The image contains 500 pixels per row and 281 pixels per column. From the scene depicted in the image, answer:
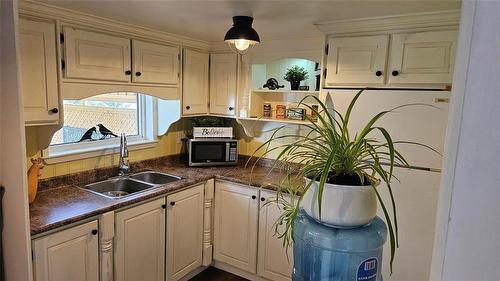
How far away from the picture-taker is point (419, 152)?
2.04 meters

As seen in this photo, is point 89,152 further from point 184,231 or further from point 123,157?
point 184,231

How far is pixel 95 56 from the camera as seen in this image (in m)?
2.30

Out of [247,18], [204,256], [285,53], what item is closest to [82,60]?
[247,18]

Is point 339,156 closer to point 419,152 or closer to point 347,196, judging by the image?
point 347,196

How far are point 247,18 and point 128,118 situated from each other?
5.26 ft

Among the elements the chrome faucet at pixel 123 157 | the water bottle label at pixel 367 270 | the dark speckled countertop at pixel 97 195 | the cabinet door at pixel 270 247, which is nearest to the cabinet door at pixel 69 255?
the dark speckled countertop at pixel 97 195

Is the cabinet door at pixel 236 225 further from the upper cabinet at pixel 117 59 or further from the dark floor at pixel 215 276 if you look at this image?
the upper cabinet at pixel 117 59

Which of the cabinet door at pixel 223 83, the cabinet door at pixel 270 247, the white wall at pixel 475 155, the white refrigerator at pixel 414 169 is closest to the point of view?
the white wall at pixel 475 155

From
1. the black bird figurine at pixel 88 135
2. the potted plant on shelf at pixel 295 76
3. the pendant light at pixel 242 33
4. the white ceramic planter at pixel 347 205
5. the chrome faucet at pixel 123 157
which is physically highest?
the pendant light at pixel 242 33

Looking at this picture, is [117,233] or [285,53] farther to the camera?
[285,53]

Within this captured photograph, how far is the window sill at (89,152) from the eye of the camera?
7.72 feet

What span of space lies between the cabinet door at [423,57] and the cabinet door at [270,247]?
4.16 feet

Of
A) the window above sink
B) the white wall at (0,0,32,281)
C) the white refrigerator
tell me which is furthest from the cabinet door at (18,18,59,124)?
the white refrigerator

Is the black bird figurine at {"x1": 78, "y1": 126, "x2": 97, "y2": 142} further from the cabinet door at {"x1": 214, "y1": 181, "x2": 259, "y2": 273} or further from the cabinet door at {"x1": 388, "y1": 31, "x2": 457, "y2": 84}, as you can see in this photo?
the cabinet door at {"x1": 388, "y1": 31, "x2": 457, "y2": 84}
